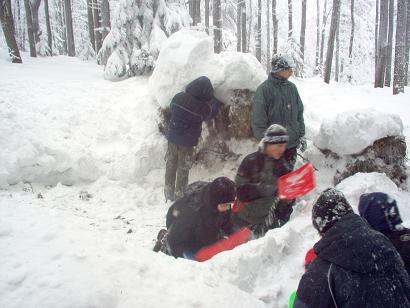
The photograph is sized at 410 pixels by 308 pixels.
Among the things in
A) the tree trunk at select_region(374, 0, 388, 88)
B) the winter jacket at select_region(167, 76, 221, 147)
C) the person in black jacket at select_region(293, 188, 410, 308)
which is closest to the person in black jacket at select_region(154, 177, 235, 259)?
the person in black jacket at select_region(293, 188, 410, 308)

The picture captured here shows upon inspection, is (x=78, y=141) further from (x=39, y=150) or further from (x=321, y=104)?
(x=321, y=104)

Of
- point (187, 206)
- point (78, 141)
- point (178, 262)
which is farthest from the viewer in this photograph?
point (78, 141)

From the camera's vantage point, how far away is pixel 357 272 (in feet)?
6.52

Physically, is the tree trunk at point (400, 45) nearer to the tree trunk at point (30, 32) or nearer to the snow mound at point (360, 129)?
the snow mound at point (360, 129)

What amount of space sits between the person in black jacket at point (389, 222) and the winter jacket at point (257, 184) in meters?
1.82

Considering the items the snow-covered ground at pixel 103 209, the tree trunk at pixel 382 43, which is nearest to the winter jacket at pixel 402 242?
the snow-covered ground at pixel 103 209

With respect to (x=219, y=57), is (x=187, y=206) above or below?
below

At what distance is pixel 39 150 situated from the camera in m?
6.20

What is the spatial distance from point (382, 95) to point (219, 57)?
36.2 ft

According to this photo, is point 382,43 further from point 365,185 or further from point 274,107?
point 274,107

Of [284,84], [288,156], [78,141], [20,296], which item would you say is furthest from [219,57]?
[20,296]

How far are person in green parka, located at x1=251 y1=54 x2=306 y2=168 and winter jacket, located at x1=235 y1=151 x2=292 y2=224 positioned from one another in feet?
2.71

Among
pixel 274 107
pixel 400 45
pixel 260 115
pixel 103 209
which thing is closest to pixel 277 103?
pixel 274 107

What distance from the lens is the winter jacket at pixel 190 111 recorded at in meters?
5.58
